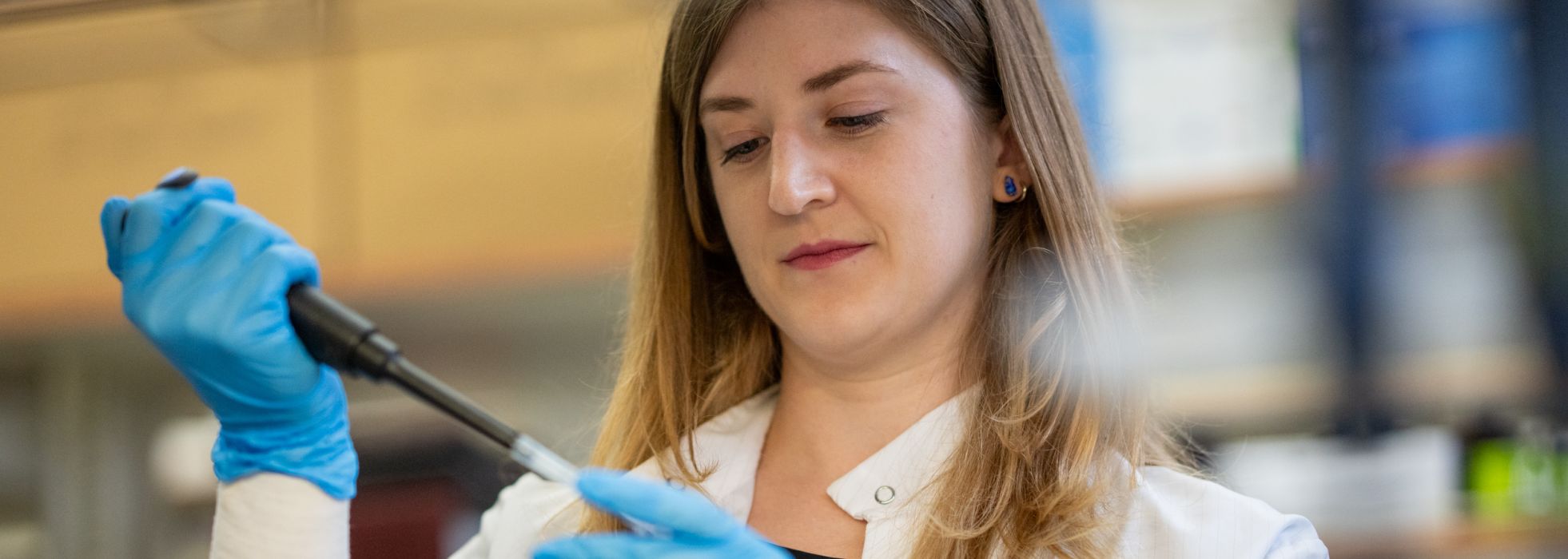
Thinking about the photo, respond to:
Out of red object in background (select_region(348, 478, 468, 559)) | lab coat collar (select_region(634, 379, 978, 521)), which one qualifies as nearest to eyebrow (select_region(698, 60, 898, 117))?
lab coat collar (select_region(634, 379, 978, 521))

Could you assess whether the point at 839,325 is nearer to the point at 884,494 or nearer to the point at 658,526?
the point at 884,494

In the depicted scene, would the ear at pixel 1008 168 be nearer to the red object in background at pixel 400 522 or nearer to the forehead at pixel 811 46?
the forehead at pixel 811 46

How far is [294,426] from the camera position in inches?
31.6

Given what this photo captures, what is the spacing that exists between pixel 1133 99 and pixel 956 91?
3.38ft

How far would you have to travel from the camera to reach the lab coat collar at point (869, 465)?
3.06 feet

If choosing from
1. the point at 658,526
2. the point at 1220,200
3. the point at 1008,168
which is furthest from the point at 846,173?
the point at 1220,200

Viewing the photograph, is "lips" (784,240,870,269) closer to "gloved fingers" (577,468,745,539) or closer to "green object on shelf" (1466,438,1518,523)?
"gloved fingers" (577,468,745,539)

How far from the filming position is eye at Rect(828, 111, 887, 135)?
0.92m

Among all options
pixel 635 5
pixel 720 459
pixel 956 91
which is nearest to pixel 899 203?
pixel 956 91

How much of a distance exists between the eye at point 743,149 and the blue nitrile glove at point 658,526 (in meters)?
0.32

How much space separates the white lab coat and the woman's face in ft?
0.30

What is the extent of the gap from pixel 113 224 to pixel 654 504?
362mm

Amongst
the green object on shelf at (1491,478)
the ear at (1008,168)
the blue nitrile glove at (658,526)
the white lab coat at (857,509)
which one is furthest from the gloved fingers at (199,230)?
the green object on shelf at (1491,478)

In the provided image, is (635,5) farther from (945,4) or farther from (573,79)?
(945,4)
